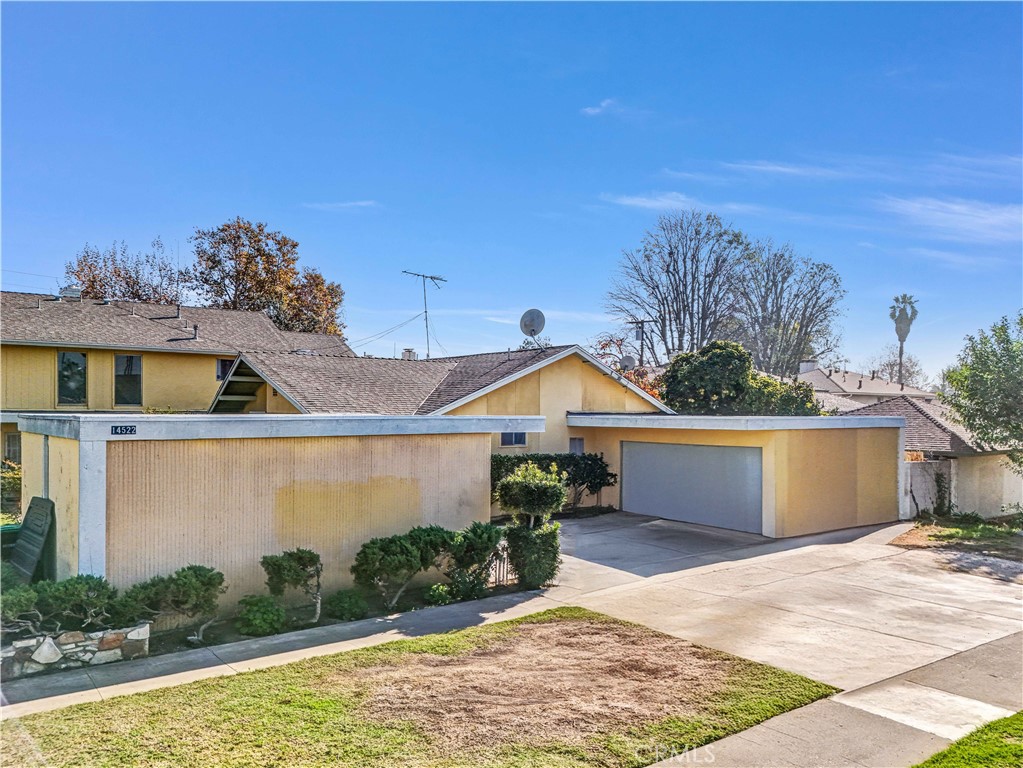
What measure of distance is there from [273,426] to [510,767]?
19.5 feet

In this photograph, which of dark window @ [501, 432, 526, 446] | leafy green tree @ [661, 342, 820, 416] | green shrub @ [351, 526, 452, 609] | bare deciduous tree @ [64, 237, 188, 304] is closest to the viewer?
green shrub @ [351, 526, 452, 609]

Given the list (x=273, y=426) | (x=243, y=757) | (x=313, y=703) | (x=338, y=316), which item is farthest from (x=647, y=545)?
(x=338, y=316)

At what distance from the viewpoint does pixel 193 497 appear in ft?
28.6

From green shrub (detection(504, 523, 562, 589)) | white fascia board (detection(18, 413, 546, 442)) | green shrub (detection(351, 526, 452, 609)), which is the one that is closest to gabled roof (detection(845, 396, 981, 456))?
green shrub (detection(504, 523, 562, 589))

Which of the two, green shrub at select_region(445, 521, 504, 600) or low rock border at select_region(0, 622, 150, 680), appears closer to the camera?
low rock border at select_region(0, 622, 150, 680)

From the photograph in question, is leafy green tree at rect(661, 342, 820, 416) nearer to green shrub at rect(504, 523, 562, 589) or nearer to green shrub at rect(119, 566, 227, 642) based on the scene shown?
green shrub at rect(504, 523, 562, 589)

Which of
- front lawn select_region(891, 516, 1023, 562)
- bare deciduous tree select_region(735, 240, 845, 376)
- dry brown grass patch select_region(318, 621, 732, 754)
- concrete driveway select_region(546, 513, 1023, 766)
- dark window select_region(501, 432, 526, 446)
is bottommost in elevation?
A: front lawn select_region(891, 516, 1023, 562)

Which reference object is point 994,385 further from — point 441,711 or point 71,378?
point 71,378

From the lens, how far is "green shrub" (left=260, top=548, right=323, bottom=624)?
28.7ft

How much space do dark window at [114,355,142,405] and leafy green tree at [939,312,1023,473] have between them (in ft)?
85.7

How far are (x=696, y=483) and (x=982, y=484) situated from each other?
9.37 meters

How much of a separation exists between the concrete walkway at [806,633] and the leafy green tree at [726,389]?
9313 mm

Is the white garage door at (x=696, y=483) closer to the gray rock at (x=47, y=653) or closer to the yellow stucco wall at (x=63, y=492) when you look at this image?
the yellow stucco wall at (x=63, y=492)

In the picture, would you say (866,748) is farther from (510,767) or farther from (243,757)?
(243,757)
